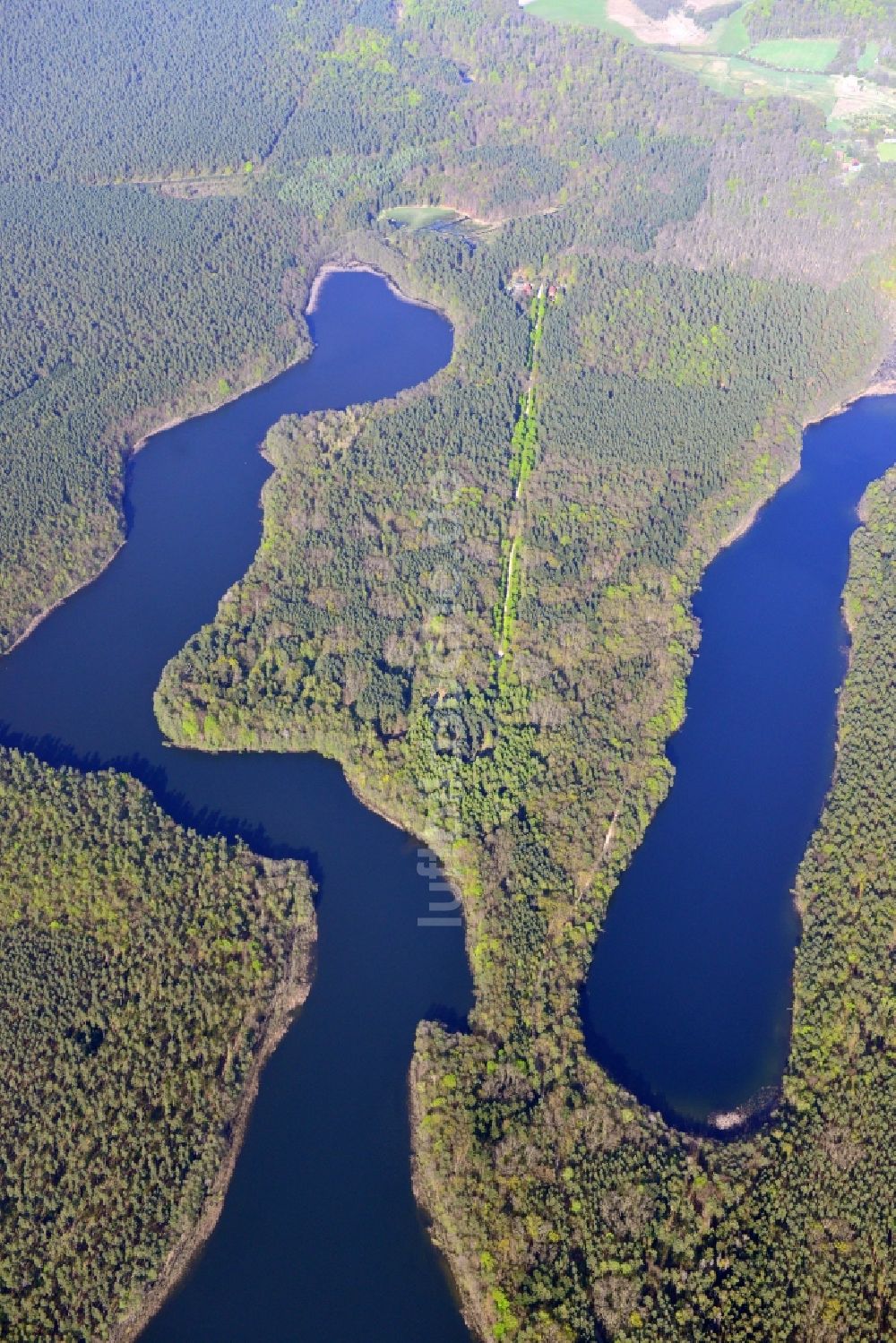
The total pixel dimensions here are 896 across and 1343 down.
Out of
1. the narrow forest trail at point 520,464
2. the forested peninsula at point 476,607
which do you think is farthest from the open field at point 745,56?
the narrow forest trail at point 520,464

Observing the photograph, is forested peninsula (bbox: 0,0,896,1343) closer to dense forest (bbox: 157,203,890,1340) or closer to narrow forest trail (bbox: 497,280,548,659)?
dense forest (bbox: 157,203,890,1340)

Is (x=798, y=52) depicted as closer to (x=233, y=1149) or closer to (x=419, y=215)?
(x=419, y=215)

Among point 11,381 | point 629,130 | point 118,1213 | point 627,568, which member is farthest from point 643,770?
point 629,130

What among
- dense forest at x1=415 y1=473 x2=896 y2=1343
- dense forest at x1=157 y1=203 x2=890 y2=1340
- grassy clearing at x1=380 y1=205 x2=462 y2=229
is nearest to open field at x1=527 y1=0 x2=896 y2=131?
grassy clearing at x1=380 y1=205 x2=462 y2=229

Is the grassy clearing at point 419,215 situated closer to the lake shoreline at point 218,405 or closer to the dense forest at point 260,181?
the dense forest at point 260,181

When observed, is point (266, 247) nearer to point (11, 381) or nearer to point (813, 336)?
point (11, 381)

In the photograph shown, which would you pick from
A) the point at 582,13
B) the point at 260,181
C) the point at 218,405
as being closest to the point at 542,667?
the point at 218,405
